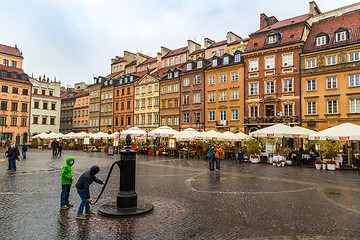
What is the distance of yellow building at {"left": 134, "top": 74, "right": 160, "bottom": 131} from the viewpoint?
49.3 metres

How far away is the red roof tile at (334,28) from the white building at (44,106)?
5553cm

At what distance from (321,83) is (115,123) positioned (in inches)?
1565

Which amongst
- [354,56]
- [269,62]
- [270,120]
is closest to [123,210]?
[270,120]

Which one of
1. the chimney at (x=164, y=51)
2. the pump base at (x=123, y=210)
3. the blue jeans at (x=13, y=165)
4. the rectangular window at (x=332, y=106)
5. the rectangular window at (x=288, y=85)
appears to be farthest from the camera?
the chimney at (x=164, y=51)

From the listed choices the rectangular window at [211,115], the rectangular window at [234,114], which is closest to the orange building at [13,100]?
the rectangular window at [211,115]

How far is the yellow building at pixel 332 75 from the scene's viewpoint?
29.2m

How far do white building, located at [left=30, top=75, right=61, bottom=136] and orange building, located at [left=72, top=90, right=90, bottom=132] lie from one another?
453 cm

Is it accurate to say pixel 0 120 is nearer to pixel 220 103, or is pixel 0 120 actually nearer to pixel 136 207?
pixel 220 103

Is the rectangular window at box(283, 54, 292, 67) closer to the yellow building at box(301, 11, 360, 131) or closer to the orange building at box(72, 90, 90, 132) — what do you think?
the yellow building at box(301, 11, 360, 131)

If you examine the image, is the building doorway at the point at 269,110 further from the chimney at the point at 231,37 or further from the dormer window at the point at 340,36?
the chimney at the point at 231,37

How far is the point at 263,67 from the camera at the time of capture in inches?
1405

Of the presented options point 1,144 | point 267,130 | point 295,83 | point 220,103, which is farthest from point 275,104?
point 1,144

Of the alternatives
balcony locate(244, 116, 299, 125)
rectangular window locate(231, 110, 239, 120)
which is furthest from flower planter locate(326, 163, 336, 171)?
rectangular window locate(231, 110, 239, 120)

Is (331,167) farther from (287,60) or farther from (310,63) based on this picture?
(287,60)
